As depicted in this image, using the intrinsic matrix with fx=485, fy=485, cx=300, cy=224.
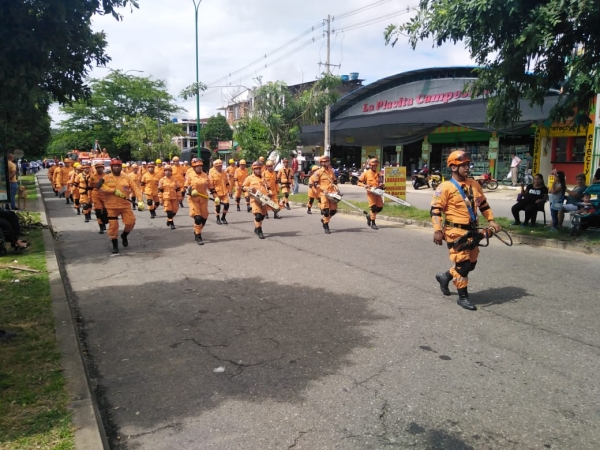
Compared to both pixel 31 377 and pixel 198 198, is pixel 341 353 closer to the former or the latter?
pixel 31 377

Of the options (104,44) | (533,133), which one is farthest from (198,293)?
(533,133)

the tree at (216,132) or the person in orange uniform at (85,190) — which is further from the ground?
the tree at (216,132)

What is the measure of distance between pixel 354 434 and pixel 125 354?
2.52 m

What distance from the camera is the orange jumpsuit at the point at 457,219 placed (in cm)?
576

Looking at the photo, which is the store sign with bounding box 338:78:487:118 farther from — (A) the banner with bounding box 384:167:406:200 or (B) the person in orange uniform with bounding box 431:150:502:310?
(B) the person in orange uniform with bounding box 431:150:502:310

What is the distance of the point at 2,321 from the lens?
520 cm

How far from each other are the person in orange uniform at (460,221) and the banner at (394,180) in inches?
379

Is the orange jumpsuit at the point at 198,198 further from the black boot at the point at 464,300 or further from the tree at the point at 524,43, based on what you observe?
the black boot at the point at 464,300

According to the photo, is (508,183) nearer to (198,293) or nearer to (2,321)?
(198,293)

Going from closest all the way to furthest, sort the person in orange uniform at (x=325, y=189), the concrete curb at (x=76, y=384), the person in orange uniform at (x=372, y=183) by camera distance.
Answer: the concrete curb at (x=76, y=384), the person in orange uniform at (x=325, y=189), the person in orange uniform at (x=372, y=183)

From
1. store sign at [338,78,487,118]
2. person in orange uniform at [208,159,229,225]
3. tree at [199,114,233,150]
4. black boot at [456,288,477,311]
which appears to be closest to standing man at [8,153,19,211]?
person in orange uniform at [208,159,229,225]

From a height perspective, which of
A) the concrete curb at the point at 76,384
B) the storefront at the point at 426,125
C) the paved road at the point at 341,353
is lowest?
the paved road at the point at 341,353

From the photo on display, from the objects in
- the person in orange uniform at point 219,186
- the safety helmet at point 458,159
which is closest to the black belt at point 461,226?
the safety helmet at point 458,159

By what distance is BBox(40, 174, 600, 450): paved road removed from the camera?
10.8 feet
